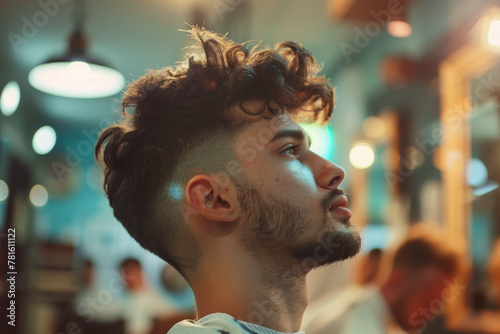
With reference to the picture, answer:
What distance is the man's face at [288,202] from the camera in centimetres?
126

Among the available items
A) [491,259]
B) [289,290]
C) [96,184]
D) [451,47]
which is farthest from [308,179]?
[96,184]

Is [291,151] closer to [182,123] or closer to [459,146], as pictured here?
[182,123]

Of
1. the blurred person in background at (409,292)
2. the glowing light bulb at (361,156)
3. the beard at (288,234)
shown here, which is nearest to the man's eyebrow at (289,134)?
the beard at (288,234)

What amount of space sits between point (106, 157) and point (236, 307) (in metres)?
0.53

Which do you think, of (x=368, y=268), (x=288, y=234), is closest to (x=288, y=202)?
(x=288, y=234)

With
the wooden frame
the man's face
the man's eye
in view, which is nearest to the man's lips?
the man's face

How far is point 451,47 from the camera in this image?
2.89 metres

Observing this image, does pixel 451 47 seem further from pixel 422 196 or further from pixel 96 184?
pixel 96 184

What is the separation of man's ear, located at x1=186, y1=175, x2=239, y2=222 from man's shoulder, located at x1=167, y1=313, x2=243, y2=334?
0.75 feet

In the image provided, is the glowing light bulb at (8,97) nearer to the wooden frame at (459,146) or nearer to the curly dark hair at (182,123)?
the curly dark hair at (182,123)

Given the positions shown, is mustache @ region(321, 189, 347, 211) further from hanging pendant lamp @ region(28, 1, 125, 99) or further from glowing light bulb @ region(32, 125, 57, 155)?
glowing light bulb @ region(32, 125, 57, 155)

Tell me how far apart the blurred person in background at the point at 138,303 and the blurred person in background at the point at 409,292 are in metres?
1.42

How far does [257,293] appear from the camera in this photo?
128 centimetres

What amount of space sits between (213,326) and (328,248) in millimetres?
326
